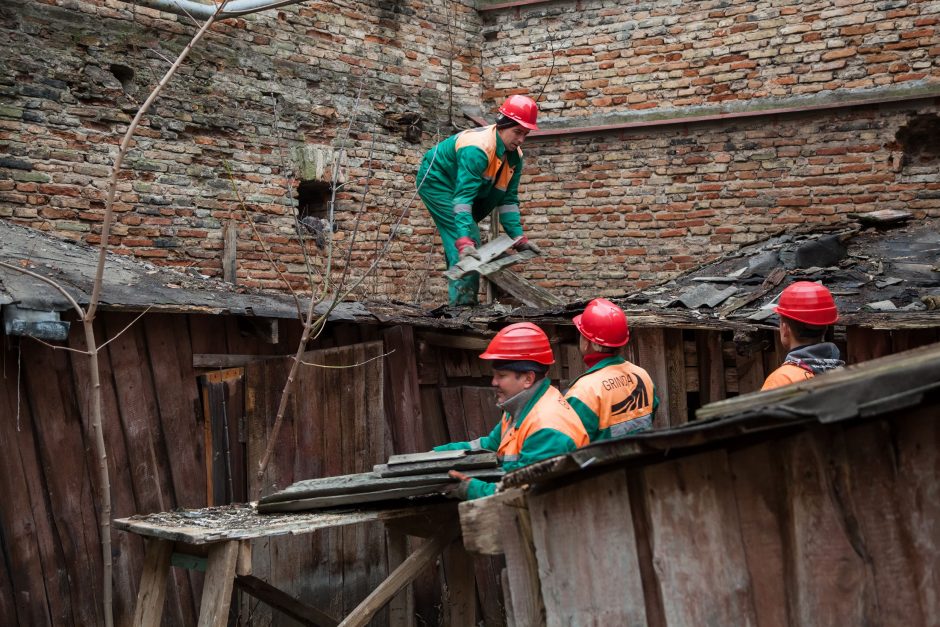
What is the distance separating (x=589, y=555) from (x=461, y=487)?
1067 millimetres

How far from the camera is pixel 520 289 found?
355 inches

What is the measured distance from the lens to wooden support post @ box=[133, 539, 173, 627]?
188 inches

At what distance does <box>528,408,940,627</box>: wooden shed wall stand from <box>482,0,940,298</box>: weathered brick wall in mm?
7971

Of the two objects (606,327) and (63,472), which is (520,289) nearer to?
(606,327)

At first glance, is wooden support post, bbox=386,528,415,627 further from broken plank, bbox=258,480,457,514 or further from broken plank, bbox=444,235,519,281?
broken plank, bbox=444,235,519,281

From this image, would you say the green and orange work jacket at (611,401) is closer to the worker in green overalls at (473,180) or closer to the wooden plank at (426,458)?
Result: the wooden plank at (426,458)

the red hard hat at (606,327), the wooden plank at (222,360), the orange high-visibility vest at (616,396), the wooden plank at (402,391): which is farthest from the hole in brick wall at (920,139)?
the wooden plank at (222,360)

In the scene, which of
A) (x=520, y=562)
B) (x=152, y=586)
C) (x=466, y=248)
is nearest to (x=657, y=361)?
(x=466, y=248)

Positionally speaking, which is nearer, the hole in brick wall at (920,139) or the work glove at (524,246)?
the work glove at (524,246)

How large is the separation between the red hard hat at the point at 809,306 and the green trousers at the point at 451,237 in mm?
3820

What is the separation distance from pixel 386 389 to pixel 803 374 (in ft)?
11.0

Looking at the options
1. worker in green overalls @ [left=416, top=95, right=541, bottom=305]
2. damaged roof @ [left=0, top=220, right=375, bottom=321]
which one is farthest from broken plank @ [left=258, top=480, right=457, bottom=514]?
worker in green overalls @ [left=416, top=95, right=541, bottom=305]

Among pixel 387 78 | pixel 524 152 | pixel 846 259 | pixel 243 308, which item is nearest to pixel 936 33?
pixel 846 259

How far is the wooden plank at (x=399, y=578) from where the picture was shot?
16.0ft
